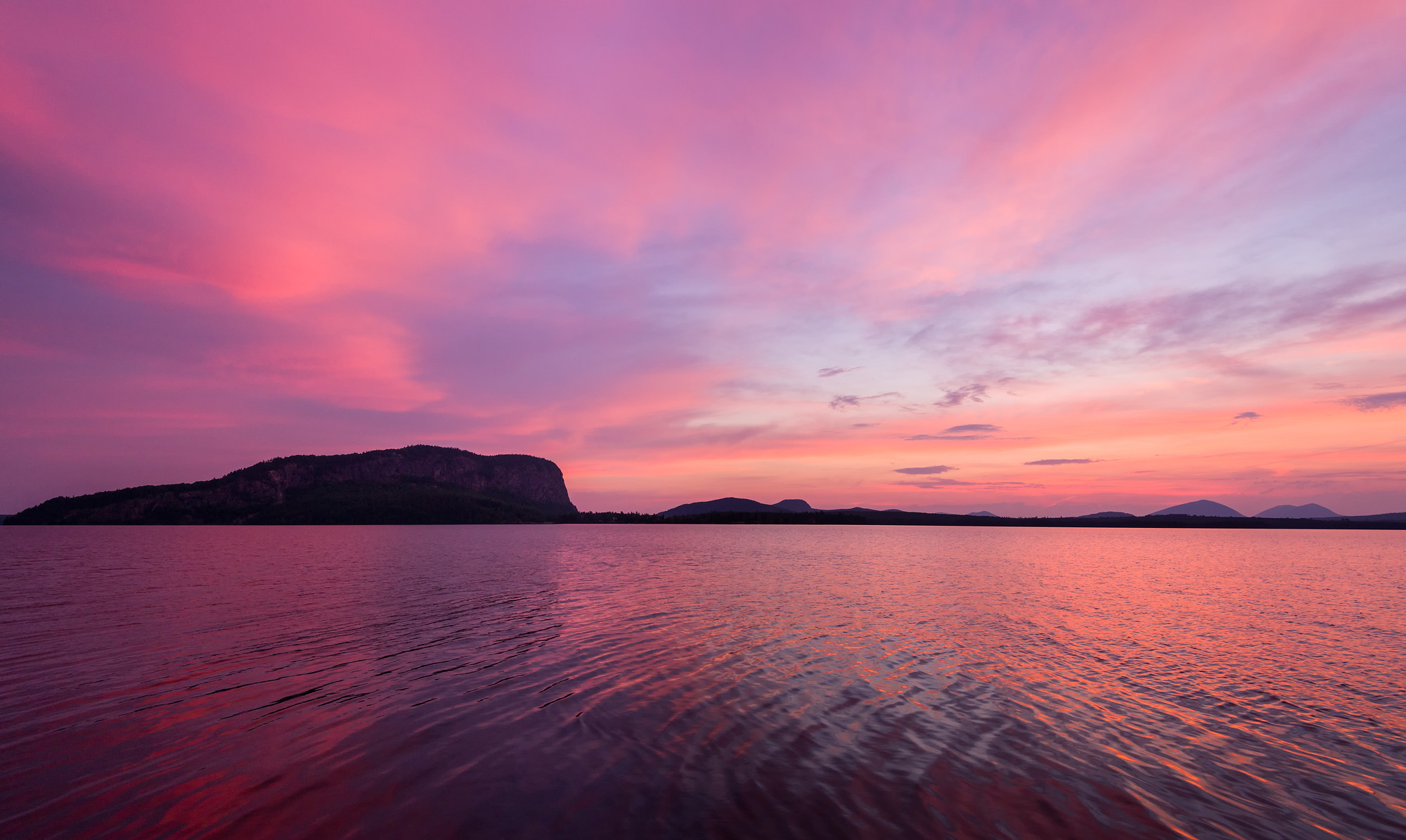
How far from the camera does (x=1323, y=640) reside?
31828 mm

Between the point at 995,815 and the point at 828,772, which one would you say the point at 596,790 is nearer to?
the point at 828,772

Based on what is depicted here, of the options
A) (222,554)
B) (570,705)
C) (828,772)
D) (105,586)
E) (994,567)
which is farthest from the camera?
(222,554)

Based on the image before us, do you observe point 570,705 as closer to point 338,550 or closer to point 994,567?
point 994,567

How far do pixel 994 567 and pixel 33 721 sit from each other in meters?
85.5

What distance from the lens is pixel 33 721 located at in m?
16.6

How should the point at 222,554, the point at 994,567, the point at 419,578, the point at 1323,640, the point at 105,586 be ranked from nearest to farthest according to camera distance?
the point at 1323,640 → the point at 105,586 → the point at 419,578 → the point at 994,567 → the point at 222,554

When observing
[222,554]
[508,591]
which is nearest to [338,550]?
[222,554]

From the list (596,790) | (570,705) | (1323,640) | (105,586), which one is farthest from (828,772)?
(105,586)

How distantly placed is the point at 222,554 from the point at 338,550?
16.0 metres

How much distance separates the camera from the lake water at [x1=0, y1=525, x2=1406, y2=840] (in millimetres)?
11945

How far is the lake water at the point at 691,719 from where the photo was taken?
39.2 feet

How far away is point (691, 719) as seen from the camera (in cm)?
1762

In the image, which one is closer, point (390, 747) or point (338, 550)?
point (390, 747)

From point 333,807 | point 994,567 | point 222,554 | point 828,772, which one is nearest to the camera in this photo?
point 333,807
